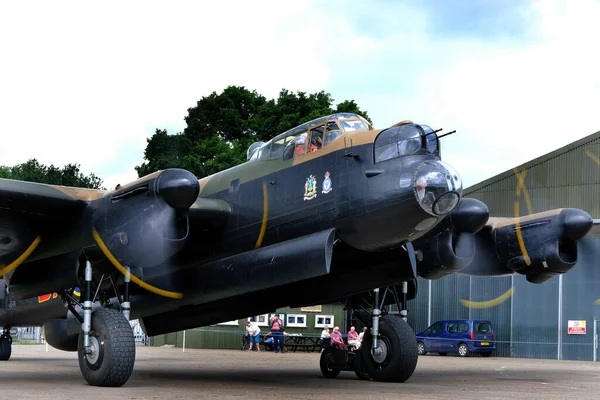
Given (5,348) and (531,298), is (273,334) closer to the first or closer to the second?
(531,298)

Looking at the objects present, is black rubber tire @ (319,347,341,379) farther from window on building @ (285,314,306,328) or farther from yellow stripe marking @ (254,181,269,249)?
window on building @ (285,314,306,328)

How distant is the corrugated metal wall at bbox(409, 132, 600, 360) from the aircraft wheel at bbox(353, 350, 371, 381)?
19397mm

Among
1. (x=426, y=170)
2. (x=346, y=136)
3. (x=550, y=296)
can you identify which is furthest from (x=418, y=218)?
(x=550, y=296)

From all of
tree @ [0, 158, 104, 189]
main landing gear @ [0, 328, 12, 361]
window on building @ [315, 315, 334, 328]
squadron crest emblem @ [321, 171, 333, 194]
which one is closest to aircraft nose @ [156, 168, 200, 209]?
squadron crest emblem @ [321, 171, 333, 194]

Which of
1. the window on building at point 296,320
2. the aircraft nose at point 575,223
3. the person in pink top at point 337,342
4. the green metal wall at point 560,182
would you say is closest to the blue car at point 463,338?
the green metal wall at point 560,182

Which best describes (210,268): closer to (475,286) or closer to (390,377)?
(390,377)

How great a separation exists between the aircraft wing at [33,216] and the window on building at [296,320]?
26197 millimetres

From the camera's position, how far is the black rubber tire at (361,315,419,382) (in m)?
17.0

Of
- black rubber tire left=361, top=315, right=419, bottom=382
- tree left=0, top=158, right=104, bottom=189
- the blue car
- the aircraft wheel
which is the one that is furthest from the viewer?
tree left=0, top=158, right=104, bottom=189

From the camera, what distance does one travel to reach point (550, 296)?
124 feet

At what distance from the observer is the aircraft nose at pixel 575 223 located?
58.5ft

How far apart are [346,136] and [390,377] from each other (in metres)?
5.84

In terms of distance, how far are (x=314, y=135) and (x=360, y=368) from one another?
5991 mm

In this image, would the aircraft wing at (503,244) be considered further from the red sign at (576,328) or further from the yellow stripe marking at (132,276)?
the red sign at (576,328)
